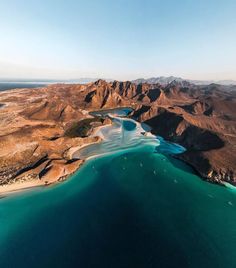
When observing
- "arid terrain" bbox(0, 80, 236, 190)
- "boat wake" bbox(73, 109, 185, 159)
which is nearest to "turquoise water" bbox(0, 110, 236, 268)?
"arid terrain" bbox(0, 80, 236, 190)

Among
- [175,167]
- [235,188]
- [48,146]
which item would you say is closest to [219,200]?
[235,188]

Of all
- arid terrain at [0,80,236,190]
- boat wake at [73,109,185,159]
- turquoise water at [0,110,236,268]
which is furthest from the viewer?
boat wake at [73,109,185,159]

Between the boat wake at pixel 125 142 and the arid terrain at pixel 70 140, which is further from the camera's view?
the boat wake at pixel 125 142

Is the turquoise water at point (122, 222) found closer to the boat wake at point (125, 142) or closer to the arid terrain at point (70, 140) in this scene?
the arid terrain at point (70, 140)

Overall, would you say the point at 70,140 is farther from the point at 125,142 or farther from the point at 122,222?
the point at 122,222

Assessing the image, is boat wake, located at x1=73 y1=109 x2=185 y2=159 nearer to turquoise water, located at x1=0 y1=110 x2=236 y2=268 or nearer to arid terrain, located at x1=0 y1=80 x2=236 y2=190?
arid terrain, located at x1=0 y1=80 x2=236 y2=190

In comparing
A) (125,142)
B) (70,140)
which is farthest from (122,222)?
(125,142)

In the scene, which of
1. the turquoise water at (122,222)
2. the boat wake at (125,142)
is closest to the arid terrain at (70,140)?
the boat wake at (125,142)

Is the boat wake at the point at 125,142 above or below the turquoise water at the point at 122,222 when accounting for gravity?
below

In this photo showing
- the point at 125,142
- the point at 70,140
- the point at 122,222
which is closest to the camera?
the point at 122,222
